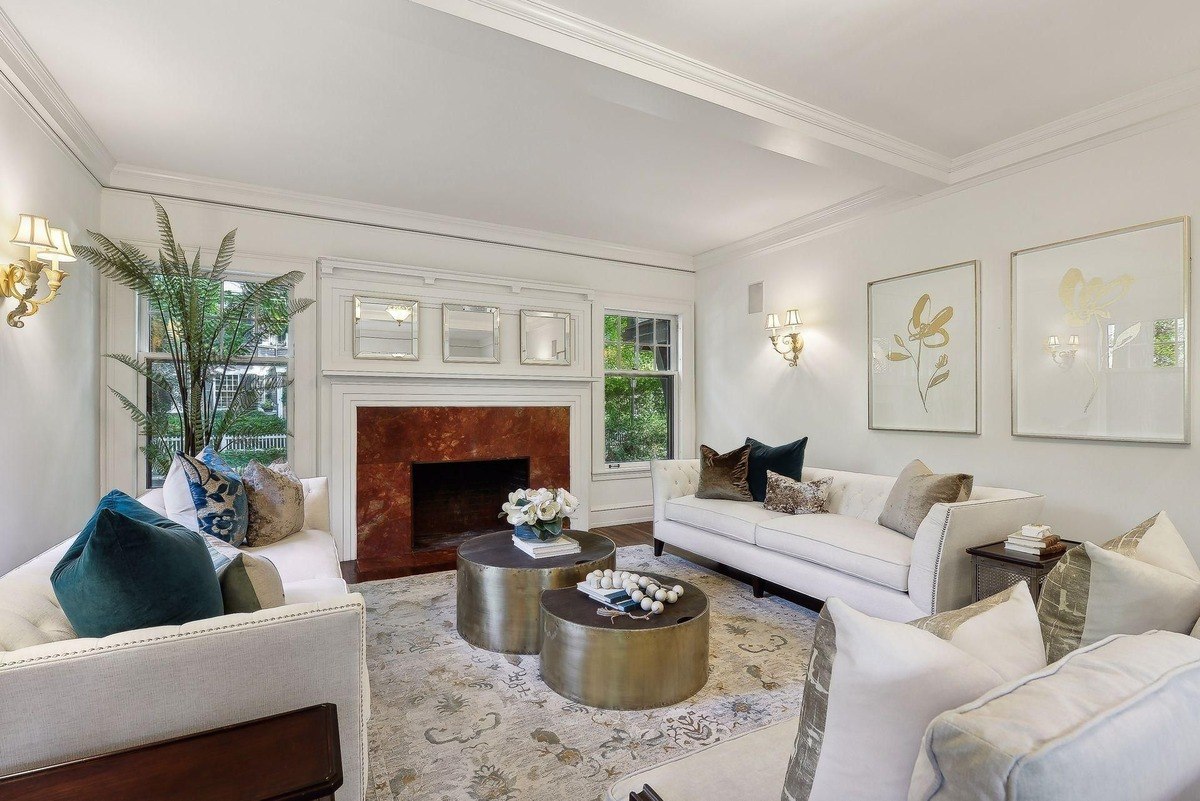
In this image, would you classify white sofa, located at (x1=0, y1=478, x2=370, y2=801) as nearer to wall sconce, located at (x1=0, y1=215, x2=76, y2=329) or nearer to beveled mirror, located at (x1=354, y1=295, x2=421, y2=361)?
wall sconce, located at (x1=0, y1=215, x2=76, y2=329)

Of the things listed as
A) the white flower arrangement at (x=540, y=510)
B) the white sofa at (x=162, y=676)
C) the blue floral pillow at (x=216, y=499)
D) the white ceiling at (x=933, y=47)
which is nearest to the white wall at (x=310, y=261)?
the blue floral pillow at (x=216, y=499)

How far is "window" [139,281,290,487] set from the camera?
160 inches

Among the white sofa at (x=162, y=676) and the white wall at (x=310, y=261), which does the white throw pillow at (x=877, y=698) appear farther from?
the white wall at (x=310, y=261)

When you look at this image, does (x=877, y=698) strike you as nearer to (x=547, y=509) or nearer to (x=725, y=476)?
(x=547, y=509)

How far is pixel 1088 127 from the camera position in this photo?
314cm

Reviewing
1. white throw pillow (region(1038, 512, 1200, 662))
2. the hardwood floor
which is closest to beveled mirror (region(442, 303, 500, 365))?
the hardwood floor

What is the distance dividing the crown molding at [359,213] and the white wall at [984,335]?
1.20 m

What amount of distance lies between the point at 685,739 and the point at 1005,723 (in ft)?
5.63

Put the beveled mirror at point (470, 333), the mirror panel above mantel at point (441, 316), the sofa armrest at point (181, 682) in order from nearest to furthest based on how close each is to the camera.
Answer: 1. the sofa armrest at point (181, 682)
2. the mirror panel above mantel at point (441, 316)
3. the beveled mirror at point (470, 333)

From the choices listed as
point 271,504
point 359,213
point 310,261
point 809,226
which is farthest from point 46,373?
point 809,226

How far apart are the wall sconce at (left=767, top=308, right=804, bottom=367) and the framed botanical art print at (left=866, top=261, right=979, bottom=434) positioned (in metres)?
0.65

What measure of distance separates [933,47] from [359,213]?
3.90 m

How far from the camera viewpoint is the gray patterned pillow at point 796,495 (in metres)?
3.85

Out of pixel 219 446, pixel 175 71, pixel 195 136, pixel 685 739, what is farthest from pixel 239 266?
pixel 685 739
